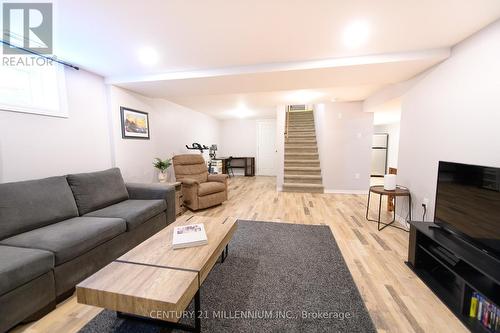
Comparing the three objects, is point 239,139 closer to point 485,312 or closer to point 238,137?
point 238,137

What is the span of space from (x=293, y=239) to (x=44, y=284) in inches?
87.6

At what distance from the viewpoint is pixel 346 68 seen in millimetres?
2365

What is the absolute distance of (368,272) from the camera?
185cm

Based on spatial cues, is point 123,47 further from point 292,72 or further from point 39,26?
point 292,72

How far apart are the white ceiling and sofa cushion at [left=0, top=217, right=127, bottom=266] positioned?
1710 mm

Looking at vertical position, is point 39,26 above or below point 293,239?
above

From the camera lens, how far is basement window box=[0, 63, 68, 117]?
192cm

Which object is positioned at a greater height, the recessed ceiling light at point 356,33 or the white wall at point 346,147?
the recessed ceiling light at point 356,33

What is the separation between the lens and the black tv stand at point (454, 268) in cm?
126

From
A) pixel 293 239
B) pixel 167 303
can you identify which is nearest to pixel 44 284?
pixel 167 303

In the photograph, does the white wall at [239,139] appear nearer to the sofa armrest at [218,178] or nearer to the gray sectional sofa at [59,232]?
the sofa armrest at [218,178]

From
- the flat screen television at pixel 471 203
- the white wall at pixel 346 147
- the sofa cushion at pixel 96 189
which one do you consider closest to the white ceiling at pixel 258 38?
the flat screen television at pixel 471 203

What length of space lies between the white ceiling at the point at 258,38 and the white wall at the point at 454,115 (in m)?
0.18

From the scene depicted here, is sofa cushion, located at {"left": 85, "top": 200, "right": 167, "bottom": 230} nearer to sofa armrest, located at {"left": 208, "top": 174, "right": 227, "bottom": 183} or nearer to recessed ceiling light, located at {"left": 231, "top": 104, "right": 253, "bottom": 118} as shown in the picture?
sofa armrest, located at {"left": 208, "top": 174, "right": 227, "bottom": 183}
